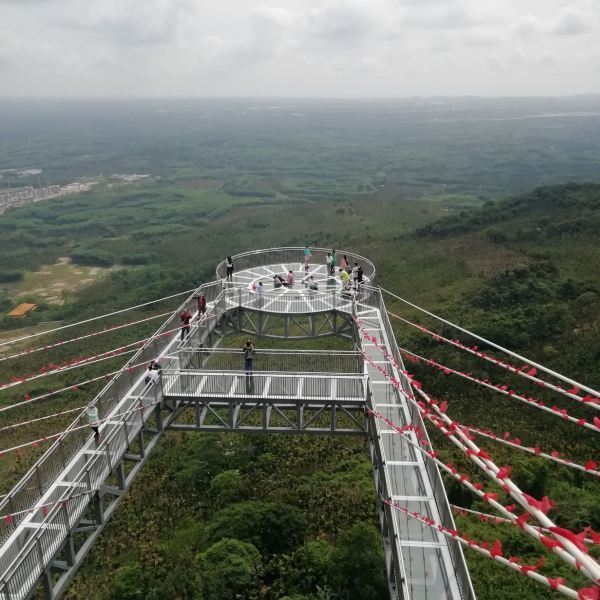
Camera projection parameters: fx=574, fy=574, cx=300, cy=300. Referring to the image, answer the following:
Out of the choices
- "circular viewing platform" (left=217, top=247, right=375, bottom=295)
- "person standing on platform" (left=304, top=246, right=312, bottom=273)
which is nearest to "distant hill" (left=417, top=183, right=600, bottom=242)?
"circular viewing platform" (left=217, top=247, right=375, bottom=295)

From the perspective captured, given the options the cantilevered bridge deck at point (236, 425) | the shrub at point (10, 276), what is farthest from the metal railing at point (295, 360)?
the shrub at point (10, 276)

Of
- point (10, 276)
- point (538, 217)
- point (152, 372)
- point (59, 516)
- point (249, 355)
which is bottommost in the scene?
point (10, 276)

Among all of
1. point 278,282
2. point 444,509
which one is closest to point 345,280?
point 278,282

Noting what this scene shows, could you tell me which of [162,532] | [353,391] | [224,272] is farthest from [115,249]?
[353,391]

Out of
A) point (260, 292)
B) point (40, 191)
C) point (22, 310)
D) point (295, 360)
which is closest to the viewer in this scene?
point (295, 360)

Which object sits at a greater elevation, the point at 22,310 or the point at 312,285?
the point at 312,285

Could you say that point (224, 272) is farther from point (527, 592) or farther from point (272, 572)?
point (527, 592)

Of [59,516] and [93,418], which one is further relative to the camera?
[93,418]

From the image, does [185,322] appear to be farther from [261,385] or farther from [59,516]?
[59,516]
